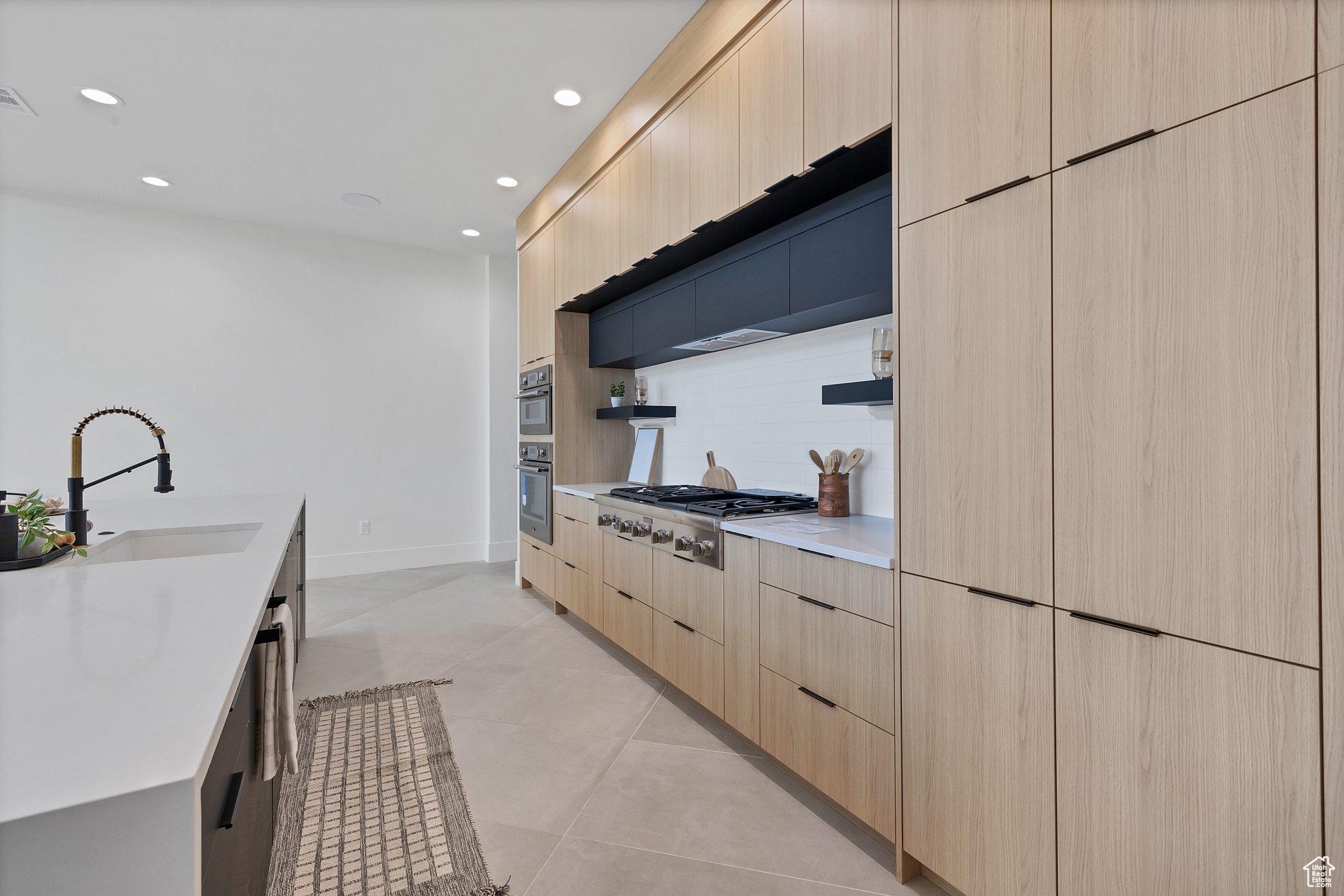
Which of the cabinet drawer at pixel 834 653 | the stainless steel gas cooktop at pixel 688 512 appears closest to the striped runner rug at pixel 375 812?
the cabinet drawer at pixel 834 653

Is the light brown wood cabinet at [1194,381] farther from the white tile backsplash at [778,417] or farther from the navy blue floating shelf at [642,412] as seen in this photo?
the navy blue floating shelf at [642,412]

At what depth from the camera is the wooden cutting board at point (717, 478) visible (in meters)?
3.25

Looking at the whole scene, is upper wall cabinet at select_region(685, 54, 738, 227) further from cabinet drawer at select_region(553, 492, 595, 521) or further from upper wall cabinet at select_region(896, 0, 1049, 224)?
cabinet drawer at select_region(553, 492, 595, 521)

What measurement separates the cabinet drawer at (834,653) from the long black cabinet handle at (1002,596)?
0.91 feet

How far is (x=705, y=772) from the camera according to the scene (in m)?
2.18

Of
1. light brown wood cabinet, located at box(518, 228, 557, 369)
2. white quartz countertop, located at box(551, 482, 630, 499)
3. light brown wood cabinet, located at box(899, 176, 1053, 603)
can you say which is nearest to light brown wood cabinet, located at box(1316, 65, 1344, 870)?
light brown wood cabinet, located at box(899, 176, 1053, 603)

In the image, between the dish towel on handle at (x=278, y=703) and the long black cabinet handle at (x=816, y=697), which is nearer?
the dish towel on handle at (x=278, y=703)

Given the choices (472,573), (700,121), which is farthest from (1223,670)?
(472,573)

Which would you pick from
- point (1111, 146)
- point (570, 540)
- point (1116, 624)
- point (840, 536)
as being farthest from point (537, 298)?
point (1116, 624)

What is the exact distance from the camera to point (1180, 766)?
1.11 meters

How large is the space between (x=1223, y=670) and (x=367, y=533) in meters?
5.53

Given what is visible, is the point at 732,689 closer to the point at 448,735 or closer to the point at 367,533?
the point at 448,735

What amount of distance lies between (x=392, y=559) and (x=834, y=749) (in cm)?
459

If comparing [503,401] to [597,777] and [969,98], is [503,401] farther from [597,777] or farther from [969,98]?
[969,98]
